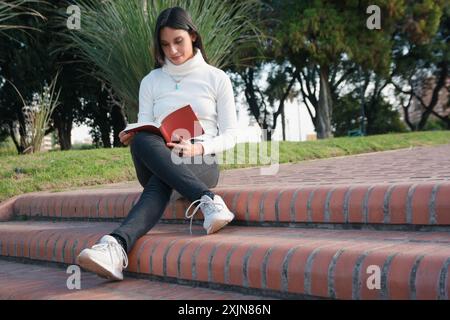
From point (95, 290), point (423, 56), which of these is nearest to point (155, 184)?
point (95, 290)

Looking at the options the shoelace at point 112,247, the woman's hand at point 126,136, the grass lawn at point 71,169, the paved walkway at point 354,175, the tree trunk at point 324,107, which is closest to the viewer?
the shoelace at point 112,247

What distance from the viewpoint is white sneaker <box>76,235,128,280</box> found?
2352 mm

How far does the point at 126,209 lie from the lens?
3.48 metres

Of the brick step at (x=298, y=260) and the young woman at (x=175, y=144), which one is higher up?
the young woman at (x=175, y=144)

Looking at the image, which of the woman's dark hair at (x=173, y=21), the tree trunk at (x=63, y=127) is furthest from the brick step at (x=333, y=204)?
the tree trunk at (x=63, y=127)

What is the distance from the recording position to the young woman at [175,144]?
2537 mm

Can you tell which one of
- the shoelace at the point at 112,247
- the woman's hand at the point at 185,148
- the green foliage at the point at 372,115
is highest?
the green foliage at the point at 372,115

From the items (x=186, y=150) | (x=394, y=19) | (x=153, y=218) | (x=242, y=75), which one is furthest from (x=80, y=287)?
(x=242, y=75)

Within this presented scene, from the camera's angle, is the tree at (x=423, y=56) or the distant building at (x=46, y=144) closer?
the distant building at (x=46, y=144)

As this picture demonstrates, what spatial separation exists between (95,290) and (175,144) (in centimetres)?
80

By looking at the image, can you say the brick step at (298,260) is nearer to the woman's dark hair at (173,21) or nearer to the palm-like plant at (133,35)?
the woman's dark hair at (173,21)

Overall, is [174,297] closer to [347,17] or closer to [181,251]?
[181,251]

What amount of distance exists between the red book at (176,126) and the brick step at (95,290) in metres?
0.75

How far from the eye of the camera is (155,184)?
2.75 m
